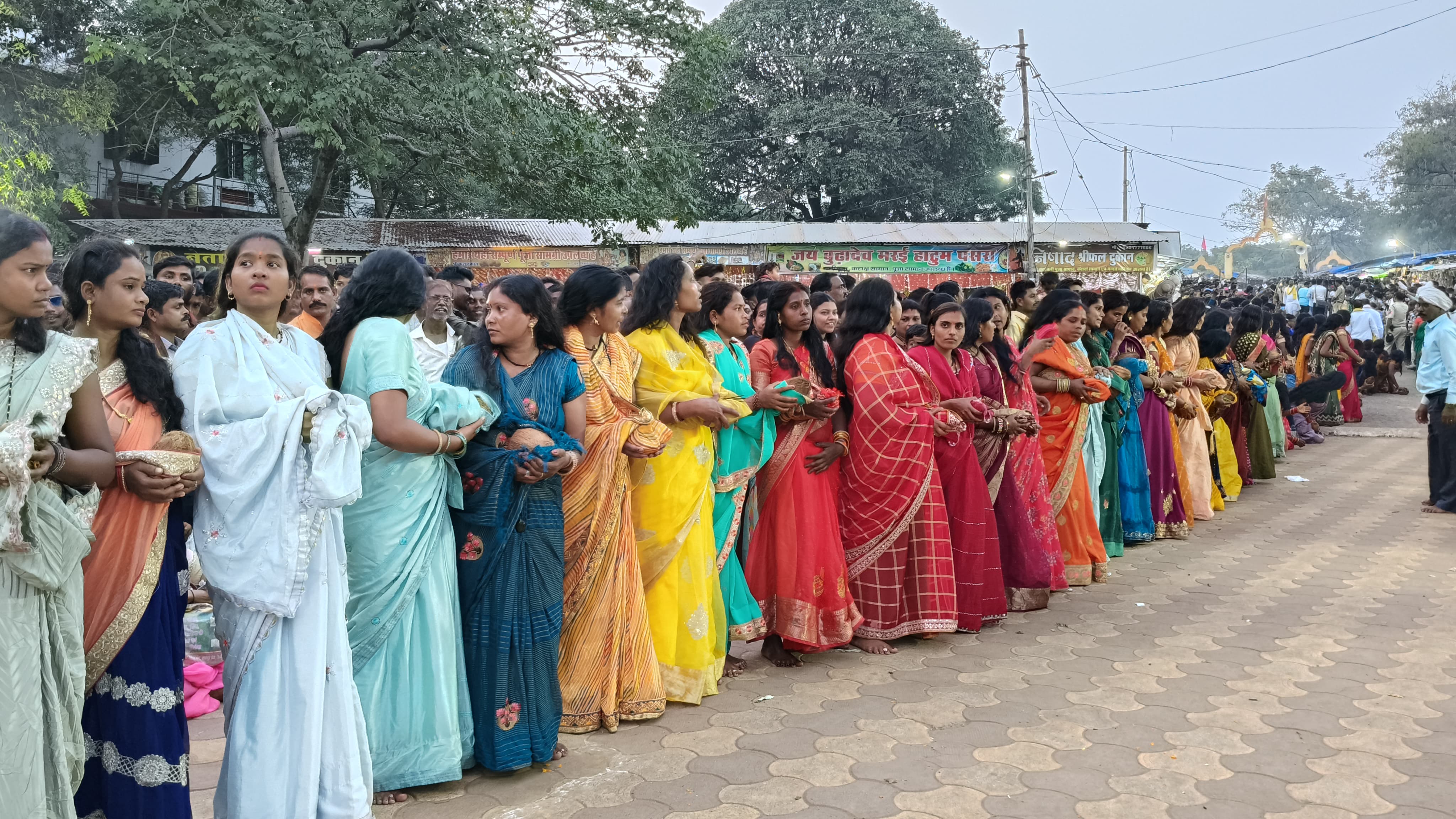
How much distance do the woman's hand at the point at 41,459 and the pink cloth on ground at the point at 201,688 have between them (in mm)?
2248

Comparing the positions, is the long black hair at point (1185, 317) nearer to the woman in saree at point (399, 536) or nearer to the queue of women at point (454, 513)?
the queue of women at point (454, 513)

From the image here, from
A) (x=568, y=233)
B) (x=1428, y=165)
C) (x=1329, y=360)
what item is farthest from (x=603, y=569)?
(x=1428, y=165)

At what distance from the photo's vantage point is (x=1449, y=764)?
385 cm

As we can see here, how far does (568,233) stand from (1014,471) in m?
19.7

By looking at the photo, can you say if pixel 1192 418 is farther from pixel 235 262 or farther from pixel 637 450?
pixel 235 262

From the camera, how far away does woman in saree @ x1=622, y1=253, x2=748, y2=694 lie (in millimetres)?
4488

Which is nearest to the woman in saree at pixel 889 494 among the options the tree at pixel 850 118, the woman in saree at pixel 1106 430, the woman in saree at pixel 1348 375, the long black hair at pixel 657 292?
the long black hair at pixel 657 292

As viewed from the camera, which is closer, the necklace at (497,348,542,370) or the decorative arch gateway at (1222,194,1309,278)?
the necklace at (497,348,542,370)

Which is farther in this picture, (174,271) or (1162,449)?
(1162,449)

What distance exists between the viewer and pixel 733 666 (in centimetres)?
499

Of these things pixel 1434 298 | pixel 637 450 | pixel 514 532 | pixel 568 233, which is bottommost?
pixel 514 532

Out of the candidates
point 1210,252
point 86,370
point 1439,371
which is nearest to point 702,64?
point 1439,371

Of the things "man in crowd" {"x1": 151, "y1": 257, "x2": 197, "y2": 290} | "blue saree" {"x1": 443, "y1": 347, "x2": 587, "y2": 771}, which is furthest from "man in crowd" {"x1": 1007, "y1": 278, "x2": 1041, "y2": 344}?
"man in crowd" {"x1": 151, "y1": 257, "x2": 197, "y2": 290}

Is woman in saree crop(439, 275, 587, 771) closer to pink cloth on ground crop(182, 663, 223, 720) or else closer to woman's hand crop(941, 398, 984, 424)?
pink cloth on ground crop(182, 663, 223, 720)
